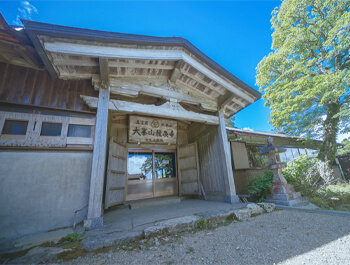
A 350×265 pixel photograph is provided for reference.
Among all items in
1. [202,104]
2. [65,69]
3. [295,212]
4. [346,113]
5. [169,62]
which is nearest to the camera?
[65,69]

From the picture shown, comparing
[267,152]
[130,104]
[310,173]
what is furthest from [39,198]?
[310,173]

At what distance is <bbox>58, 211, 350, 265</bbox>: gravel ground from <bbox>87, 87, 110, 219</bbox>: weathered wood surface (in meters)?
0.95

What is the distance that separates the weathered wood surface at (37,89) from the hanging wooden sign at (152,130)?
2181 millimetres

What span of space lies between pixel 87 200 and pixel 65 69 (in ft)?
9.40

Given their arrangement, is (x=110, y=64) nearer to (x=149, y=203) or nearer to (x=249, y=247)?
(x=149, y=203)

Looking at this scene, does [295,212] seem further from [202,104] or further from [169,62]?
[169,62]

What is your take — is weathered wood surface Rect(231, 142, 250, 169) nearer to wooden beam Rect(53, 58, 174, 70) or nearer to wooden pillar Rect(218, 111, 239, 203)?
wooden pillar Rect(218, 111, 239, 203)

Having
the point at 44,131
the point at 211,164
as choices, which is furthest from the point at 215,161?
the point at 44,131

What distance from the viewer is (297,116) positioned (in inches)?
331

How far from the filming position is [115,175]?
463cm

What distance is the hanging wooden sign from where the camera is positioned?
548cm

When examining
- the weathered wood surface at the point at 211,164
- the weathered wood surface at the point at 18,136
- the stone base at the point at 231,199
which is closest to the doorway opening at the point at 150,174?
the weathered wood surface at the point at 211,164

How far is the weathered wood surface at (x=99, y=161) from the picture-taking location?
281 centimetres

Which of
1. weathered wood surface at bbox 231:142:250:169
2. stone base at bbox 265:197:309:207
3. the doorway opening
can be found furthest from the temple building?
weathered wood surface at bbox 231:142:250:169
